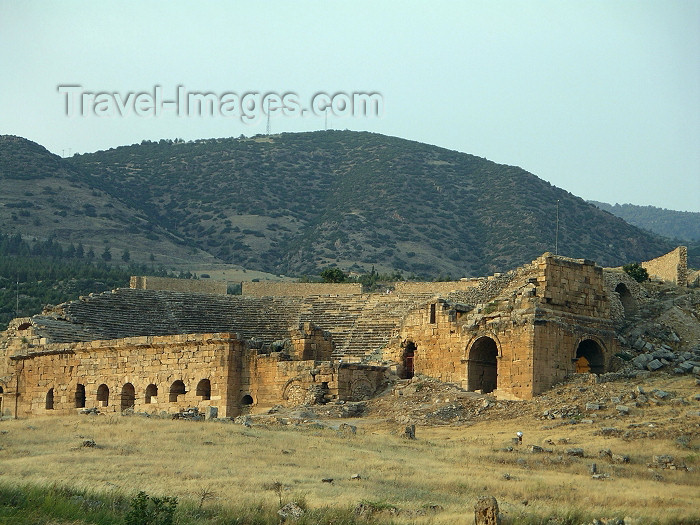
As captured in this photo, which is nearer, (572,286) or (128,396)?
(572,286)

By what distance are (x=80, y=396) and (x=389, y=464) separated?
18.3 meters

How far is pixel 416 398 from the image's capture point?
34.4 meters

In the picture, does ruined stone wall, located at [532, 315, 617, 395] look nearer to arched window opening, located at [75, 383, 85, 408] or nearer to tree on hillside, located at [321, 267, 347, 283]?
arched window opening, located at [75, 383, 85, 408]

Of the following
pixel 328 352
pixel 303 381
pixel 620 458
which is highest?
pixel 328 352

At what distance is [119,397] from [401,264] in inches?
1759

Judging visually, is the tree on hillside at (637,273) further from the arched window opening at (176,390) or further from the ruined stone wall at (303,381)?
the arched window opening at (176,390)

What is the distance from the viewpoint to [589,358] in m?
37.1

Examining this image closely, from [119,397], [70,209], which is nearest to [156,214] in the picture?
[70,209]

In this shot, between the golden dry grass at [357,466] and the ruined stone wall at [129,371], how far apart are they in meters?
6.63

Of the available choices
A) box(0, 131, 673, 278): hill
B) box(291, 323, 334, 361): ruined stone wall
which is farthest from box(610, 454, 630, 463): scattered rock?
box(0, 131, 673, 278): hill

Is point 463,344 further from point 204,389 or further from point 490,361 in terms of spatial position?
point 204,389

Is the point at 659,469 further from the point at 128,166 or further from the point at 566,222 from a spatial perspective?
the point at 128,166

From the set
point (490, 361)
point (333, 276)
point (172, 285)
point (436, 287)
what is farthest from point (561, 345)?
point (333, 276)

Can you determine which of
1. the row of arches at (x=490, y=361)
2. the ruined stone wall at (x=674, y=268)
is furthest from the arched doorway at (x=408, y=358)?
the ruined stone wall at (x=674, y=268)
